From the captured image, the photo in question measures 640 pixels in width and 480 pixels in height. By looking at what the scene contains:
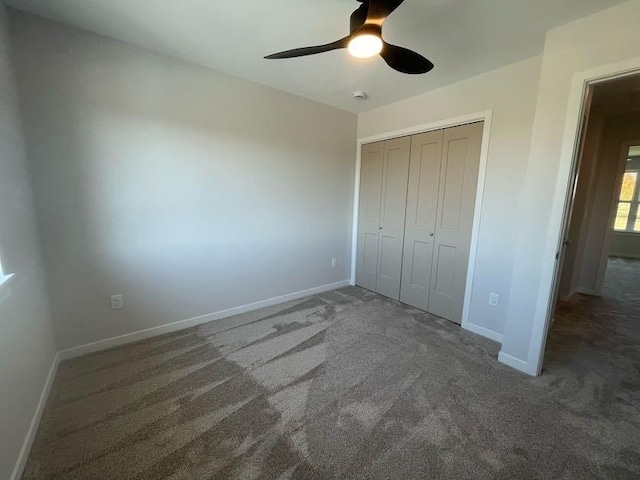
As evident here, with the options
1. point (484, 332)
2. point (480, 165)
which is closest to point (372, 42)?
point (480, 165)

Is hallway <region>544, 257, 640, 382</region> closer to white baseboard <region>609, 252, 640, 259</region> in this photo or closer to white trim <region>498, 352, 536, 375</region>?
white trim <region>498, 352, 536, 375</region>

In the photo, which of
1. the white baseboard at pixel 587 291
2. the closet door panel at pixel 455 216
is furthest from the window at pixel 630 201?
the closet door panel at pixel 455 216

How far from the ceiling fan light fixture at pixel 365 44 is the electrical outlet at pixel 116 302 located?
2544mm

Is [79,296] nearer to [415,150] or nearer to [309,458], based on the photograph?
[309,458]

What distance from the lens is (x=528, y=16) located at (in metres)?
1.64

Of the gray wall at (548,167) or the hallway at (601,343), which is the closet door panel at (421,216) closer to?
the gray wall at (548,167)

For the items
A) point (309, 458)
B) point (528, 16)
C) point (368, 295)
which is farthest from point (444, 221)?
point (309, 458)

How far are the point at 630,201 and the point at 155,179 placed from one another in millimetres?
9902

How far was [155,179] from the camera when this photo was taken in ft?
7.36

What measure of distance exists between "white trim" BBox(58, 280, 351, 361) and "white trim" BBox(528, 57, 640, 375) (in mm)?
2335

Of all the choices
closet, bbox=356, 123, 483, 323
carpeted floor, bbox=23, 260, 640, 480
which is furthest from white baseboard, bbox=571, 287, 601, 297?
closet, bbox=356, 123, 483, 323

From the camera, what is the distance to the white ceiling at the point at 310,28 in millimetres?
1588

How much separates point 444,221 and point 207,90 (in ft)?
8.85

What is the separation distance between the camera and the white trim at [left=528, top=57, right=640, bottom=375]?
1.58 meters
